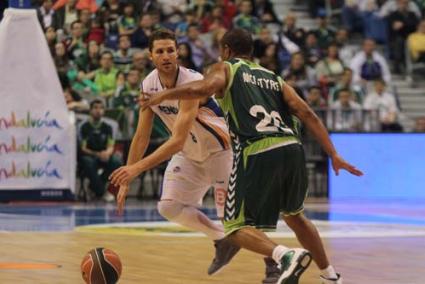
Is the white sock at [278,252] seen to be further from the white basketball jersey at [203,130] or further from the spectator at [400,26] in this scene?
the spectator at [400,26]

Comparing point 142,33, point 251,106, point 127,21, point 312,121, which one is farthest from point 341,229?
point 127,21

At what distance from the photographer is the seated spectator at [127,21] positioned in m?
22.9

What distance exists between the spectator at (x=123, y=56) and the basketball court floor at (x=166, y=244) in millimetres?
3753

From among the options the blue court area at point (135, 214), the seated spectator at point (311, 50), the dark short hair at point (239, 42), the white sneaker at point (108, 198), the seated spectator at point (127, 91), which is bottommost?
the white sneaker at point (108, 198)

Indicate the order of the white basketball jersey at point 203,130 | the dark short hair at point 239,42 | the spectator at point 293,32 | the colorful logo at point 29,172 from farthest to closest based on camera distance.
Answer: the spectator at point 293,32 < the colorful logo at point 29,172 < the white basketball jersey at point 203,130 < the dark short hair at point 239,42

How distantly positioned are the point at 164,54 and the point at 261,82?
1406mm

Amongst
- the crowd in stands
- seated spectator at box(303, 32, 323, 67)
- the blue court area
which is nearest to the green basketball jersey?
the blue court area

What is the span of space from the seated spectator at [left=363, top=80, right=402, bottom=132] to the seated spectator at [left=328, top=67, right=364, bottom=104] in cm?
17

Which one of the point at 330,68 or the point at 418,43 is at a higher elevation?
the point at 418,43

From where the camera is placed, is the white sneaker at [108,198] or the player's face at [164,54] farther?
the white sneaker at [108,198]

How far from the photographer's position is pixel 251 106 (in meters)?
8.58

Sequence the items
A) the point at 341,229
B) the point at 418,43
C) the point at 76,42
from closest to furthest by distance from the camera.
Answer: the point at 341,229, the point at 76,42, the point at 418,43

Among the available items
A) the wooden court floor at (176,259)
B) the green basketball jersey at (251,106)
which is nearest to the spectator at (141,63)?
the wooden court floor at (176,259)

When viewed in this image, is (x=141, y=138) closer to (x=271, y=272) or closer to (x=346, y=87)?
(x=271, y=272)
